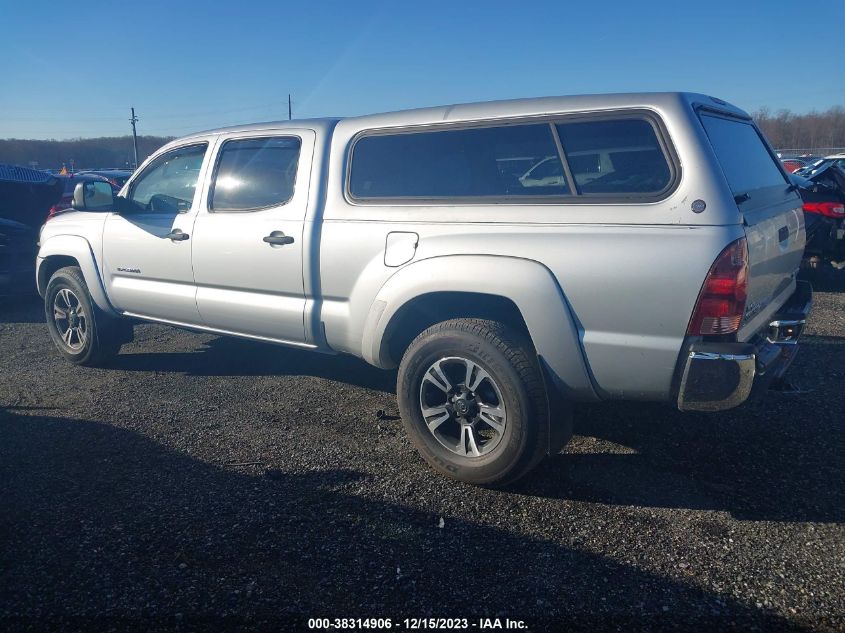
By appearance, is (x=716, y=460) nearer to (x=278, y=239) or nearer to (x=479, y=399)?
(x=479, y=399)

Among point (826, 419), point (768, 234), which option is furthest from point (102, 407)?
point (826, 419)

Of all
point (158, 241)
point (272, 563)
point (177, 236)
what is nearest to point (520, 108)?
point (272, 563)

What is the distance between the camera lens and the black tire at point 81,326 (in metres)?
5.73

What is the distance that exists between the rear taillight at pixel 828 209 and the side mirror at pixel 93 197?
315 inches

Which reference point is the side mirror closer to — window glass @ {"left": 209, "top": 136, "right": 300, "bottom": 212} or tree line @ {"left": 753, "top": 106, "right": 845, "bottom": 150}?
window glass @ {"left": 209, "top": 136, "right": 300, "bottom": 212}

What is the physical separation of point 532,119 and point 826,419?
9.34 ft

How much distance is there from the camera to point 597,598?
267 centimetres

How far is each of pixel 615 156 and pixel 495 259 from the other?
2.57 feet

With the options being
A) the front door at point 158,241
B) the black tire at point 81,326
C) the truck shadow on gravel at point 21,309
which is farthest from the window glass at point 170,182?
the truck shadow on gravel at point 21,309

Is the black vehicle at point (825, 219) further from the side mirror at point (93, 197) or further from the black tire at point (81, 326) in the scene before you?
the black tire at point (81, 326)

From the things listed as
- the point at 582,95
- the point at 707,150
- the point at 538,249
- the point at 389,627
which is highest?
the point at 582,95

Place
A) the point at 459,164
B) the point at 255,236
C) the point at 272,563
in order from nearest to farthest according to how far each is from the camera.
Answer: the point at 272,563
the point at 459,164
the point at 255,236

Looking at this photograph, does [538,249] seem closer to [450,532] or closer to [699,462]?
[450,532]

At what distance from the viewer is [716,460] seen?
389 centimetres
